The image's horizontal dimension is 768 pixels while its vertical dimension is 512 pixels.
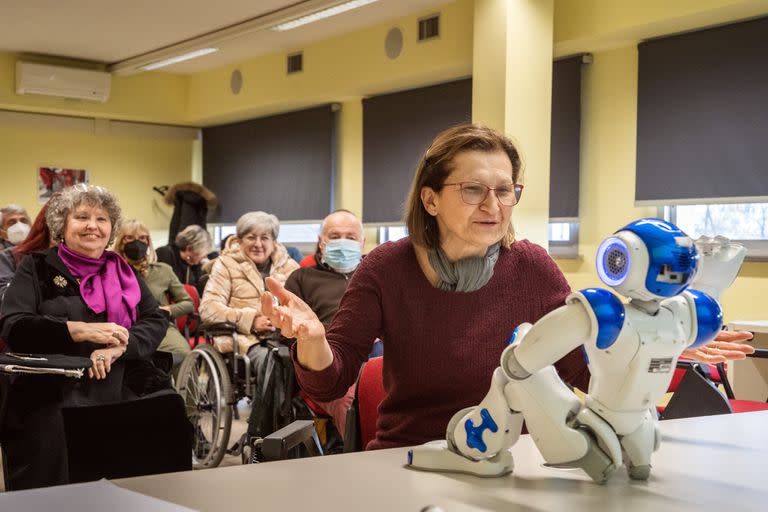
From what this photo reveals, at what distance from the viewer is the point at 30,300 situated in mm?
2809

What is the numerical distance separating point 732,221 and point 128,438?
427 centimetres

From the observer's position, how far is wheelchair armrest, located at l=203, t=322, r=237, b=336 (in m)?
4.59

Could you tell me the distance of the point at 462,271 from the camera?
1.81 meters

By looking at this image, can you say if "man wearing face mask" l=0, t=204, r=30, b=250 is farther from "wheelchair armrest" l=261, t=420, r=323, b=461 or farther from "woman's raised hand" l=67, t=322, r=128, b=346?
"wheelchair armrest" l=261, t=420, r=323, b=461

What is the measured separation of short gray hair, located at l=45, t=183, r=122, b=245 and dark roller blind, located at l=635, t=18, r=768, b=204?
365 centimetres

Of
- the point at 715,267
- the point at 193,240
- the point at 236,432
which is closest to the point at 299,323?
the point at 715,267

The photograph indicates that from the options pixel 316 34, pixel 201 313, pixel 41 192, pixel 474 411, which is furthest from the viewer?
pixel 41 192

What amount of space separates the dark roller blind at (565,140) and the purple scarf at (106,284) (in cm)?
378

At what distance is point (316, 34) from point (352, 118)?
871 mm

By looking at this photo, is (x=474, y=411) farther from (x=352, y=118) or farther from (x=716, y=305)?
(x=352, y=118)

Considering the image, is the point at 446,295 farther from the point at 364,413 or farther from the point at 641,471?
the point at 641,471

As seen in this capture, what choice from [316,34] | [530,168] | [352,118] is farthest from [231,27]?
[530,168]

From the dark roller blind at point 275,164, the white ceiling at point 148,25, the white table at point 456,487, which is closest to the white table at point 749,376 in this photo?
the white table at point 456,487

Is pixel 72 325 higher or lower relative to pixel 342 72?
lower
